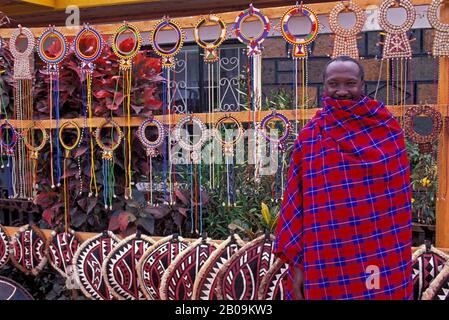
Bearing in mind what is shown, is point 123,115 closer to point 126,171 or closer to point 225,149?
point 126,171

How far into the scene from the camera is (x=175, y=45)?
2734 millimetres

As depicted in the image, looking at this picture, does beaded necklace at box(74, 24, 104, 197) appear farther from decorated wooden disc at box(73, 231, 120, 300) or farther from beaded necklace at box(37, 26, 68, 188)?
decorated wooden disc at box(73, 231, 120, 300)

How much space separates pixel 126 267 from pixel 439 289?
5.04 ft

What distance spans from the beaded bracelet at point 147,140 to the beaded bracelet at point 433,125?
124 cm

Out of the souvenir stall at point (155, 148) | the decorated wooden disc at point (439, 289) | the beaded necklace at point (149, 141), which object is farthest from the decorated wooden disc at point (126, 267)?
the decorated wooden disc at point (439, 289)

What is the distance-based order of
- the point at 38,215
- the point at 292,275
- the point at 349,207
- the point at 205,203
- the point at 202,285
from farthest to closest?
the point at 38,215 → the point at 205,203 → the point at 202,285 → the point at 292,275 → the point at 349,207

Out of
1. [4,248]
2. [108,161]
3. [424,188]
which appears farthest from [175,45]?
[424,188]

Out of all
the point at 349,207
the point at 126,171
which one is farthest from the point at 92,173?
the point at 349,207

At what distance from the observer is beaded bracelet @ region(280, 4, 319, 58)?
251 cm

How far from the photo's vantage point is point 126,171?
9.88 feet

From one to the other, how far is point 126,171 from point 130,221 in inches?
11.2

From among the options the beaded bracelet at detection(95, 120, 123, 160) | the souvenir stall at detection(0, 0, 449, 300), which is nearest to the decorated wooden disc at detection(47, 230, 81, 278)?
the souvenir stall at detection(0, 0, 449, 300)

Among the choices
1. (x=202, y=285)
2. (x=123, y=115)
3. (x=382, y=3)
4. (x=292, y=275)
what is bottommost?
(x=202, y=285)

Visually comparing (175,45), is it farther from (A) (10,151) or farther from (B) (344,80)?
(A) (10,151)
